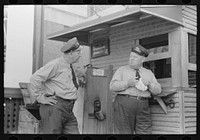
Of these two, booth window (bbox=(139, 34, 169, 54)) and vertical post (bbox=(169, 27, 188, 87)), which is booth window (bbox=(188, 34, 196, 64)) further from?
booth window (bbox=(139, 34, 169, 54))

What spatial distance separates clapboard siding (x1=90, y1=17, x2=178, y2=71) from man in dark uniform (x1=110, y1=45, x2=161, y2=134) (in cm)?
88

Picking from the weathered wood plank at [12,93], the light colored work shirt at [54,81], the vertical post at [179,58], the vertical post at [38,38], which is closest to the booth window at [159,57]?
the vertical post at [179,58]

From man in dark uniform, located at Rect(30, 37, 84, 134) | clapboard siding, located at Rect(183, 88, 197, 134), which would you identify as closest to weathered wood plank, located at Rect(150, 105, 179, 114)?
clapboard siding, located at Rect(183, 88, 197, 134)

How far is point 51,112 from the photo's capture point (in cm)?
329

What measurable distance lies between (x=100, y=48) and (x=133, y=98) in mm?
2148

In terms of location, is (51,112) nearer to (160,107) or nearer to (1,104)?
(1,104)

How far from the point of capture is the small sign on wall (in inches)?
208

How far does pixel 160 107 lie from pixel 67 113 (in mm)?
1496

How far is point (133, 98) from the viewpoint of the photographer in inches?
139

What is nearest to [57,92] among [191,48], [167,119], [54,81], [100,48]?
[54,81]

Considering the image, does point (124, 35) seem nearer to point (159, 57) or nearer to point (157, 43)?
point (157, 43)

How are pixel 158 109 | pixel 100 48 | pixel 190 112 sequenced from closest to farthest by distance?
1. pixel 190 112
2. pixel 158 109
3. pixel 100 48

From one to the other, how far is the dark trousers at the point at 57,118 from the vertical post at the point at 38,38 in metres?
1.80

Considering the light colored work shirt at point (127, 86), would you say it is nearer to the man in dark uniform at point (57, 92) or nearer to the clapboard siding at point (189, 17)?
the man in dark uniform at point (57, 92)
